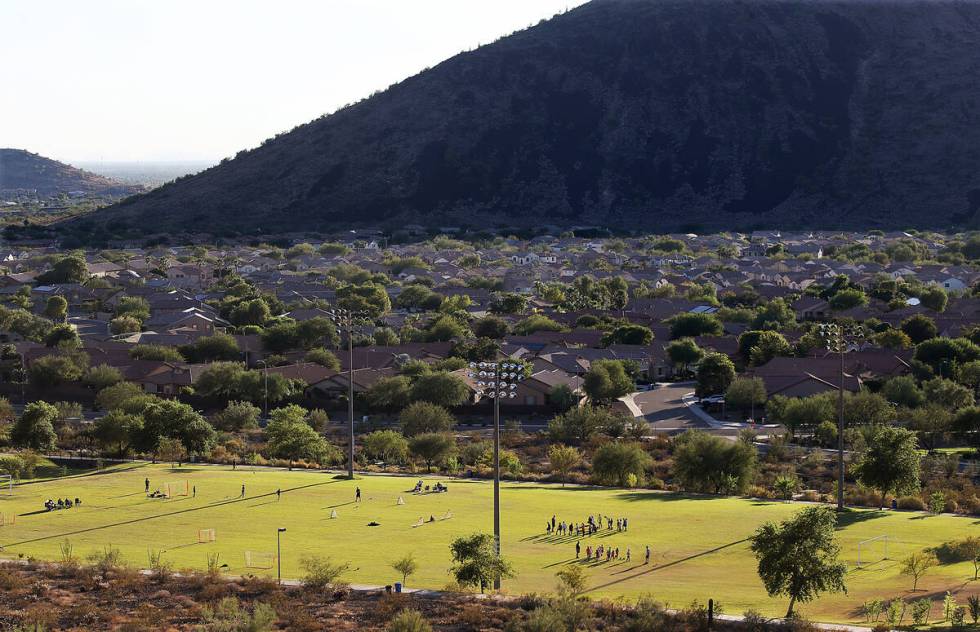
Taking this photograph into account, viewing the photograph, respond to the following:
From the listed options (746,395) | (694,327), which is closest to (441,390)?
(746,395)

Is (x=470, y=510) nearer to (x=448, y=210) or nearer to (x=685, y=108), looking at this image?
(x=448, y=210)

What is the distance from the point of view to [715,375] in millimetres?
55781

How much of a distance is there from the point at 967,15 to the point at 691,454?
178 m

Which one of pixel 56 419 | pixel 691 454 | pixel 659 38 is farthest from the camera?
pixel 659 38

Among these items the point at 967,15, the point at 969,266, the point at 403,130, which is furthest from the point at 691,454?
the point at 967,15

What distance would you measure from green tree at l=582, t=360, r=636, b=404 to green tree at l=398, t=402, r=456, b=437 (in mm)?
8021

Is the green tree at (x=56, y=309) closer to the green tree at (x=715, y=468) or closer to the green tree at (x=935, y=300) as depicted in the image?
the green tree at (x=715, y=468)

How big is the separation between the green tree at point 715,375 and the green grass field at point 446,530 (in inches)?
742

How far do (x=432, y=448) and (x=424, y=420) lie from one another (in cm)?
518

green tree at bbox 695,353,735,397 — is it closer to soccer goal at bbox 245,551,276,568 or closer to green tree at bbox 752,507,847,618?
soccer goal at bbox 245,551,276,568

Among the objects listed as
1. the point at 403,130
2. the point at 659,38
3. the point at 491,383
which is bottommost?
the point at 491,383

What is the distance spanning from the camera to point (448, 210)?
16512cm

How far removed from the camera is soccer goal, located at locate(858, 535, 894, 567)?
1125 inches

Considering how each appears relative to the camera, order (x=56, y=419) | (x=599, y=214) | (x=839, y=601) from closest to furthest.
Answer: (x=839, y=601) → (x=56, y=419) → (x=599, y=214)
